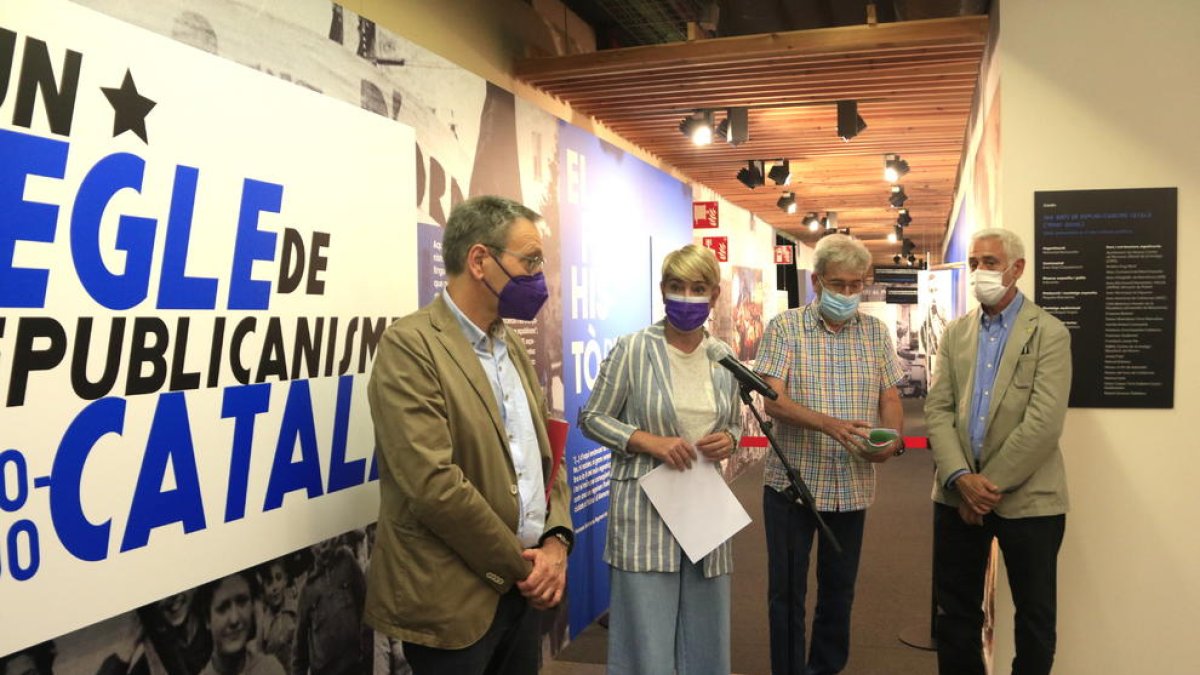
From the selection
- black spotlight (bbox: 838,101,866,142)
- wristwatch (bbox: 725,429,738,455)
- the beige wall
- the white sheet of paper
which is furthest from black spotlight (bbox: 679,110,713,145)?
the white sheet of paper

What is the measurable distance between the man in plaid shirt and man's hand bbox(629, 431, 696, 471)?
52 centimetres

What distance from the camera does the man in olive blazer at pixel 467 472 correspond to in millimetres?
2002

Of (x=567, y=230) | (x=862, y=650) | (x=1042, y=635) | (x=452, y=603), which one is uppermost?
(x=567, y=230)

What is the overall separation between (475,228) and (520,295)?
0.66 ft

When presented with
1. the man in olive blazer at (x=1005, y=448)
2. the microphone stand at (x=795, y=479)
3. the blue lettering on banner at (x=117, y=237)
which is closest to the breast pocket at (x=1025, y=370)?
the man in olive blazer at (x=1005, y=448)

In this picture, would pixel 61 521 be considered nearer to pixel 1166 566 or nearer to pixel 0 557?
pixel 0 557

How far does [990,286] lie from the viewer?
304 cm

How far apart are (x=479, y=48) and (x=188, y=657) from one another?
9.78 feet

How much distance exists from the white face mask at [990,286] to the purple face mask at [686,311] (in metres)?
1.02

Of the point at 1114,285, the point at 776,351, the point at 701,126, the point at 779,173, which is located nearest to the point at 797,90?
the point at 701,126

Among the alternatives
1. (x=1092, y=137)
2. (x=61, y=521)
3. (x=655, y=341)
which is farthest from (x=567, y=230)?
(x=61, y=521)

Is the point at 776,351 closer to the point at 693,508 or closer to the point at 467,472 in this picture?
the point at 693,508

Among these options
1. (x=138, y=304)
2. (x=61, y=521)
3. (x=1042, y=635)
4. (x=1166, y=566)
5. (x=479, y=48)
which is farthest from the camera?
(x=479, y=48)

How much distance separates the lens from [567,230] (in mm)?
4730
